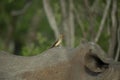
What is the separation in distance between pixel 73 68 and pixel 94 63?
0.07 metres

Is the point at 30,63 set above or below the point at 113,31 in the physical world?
above

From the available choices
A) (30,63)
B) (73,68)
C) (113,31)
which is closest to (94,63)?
(73,68)

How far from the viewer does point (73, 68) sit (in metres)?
1.35

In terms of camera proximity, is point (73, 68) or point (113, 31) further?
point (113, 31)

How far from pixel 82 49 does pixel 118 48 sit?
2.65 ft

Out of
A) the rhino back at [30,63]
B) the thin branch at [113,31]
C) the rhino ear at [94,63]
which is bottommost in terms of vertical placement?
the thin branch at [113,31]

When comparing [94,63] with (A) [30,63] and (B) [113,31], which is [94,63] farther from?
(B) [113,31]

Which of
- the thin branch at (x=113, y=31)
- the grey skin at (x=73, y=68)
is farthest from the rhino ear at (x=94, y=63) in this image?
the thin branch at (x=113, y=31)

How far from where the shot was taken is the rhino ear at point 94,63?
135 cm

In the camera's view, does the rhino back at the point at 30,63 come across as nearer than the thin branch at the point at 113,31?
Yes

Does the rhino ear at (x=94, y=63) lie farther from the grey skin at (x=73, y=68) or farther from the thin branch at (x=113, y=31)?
the thin branch at (x=113, y=31)

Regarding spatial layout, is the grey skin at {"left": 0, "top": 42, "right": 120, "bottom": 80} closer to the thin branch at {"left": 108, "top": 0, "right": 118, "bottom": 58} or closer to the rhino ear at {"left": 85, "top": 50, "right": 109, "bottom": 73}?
the rhino ear at {"left": 85, "top": 50, "right": 109, "bottom": 73}

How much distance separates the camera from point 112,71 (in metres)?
1.36

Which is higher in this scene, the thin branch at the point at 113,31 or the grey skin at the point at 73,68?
the grey skin at the point at 73,68
